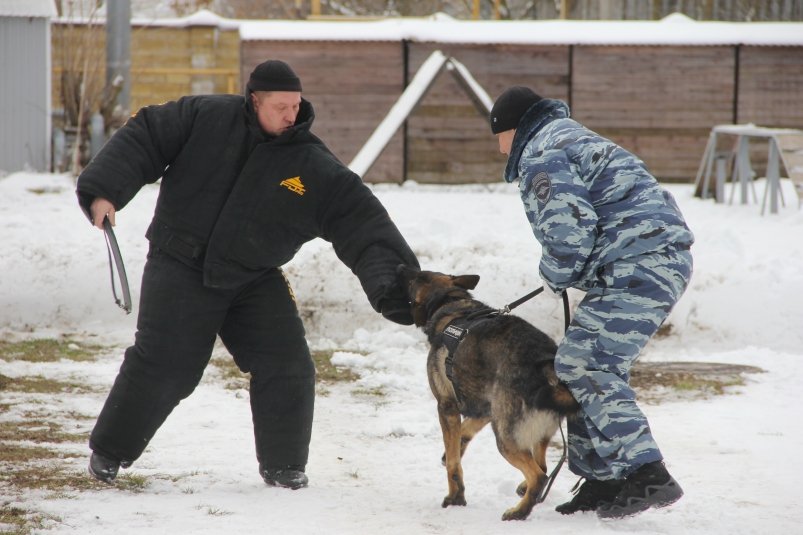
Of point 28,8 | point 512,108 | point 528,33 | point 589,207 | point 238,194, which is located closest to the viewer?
point 589,207

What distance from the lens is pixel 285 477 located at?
4672 millimetres

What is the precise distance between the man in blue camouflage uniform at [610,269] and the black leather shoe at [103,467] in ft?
6.69

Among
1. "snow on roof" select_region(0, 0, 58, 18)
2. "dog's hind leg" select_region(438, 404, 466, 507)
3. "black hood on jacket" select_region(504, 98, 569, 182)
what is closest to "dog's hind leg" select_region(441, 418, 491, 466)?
"dog's hind leg" select_region(438, 404, 466, 507)

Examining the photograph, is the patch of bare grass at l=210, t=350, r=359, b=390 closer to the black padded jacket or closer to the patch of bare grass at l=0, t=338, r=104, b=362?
the patch of bare grass at l=0, t=338, r=104, b=362

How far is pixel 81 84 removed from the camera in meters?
15.8

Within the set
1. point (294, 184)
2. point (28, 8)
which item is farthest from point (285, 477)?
point (28, 8)

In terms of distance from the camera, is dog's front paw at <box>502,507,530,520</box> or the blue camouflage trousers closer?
the blue camouflage trousers

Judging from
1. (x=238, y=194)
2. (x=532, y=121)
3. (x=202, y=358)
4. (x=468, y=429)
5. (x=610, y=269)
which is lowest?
(x=468, y=429)

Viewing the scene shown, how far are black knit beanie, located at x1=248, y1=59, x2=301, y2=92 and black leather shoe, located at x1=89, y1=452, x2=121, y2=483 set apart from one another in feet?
5.83

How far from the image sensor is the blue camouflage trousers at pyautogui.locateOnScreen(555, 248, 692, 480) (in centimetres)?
399

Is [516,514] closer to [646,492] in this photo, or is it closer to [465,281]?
[646,492]

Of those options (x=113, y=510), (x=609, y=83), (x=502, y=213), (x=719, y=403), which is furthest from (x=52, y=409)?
(x=609, y=83)

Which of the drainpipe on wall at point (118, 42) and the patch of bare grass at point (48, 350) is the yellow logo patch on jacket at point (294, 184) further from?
the drainpipe on wall at point (118, 42)

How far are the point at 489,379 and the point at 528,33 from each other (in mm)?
14707
